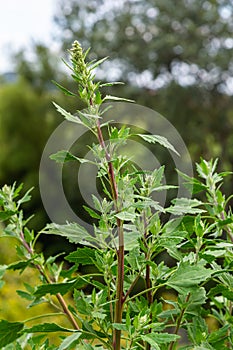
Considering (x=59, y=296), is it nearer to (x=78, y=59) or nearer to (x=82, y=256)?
(x=82, y=256)

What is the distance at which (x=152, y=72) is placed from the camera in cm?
796

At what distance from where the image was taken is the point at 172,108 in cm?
760

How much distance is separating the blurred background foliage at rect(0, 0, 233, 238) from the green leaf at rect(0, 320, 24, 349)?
668cm

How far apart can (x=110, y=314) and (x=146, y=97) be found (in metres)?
7.39

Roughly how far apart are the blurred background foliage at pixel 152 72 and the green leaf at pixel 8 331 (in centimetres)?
668

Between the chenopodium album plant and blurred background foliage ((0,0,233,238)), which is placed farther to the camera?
blurred background foliage ((0,0,233,238))

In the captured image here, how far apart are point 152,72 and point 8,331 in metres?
7.61

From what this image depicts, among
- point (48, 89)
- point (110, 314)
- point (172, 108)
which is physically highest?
point (48, 89)

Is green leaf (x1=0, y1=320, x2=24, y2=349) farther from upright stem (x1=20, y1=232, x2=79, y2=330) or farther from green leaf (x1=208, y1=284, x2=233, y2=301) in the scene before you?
green leaf (x1=208, y1=284, x2=233, y2=301)

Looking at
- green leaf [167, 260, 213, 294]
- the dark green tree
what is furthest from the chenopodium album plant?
the dark green tree

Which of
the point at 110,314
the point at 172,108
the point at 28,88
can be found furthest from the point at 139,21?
the point at 110,314

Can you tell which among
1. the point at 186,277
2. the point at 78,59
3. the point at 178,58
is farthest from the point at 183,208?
the point at 178,58

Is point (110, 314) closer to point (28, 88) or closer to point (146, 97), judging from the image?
point (146, 97)

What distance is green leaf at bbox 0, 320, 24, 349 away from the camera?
22.0 inches
